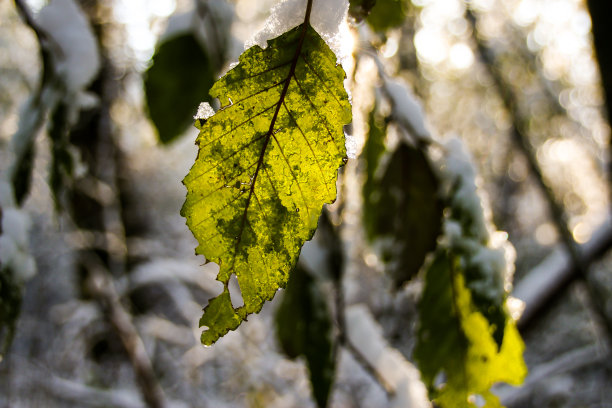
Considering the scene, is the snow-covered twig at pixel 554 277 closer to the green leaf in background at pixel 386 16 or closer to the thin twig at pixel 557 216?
the thin twig at pixel 557 216

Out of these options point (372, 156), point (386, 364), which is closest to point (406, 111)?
point (372, 156)

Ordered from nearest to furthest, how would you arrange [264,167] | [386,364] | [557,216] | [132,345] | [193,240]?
[264,167] < [386,364] < [557,216] < [132,345] < [193,240]

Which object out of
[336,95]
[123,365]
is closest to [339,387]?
[123,365]

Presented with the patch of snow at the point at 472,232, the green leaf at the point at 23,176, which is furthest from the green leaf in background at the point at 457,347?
A: the green leaf at the point at 23,176

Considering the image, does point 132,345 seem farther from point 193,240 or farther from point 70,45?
point 193,240

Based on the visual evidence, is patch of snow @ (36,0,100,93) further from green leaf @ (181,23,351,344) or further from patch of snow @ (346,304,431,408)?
patch of snow @ (346,304,431,408)

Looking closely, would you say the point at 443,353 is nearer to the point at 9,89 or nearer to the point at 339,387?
the point at 339,387

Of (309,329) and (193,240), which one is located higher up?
(193,240)
